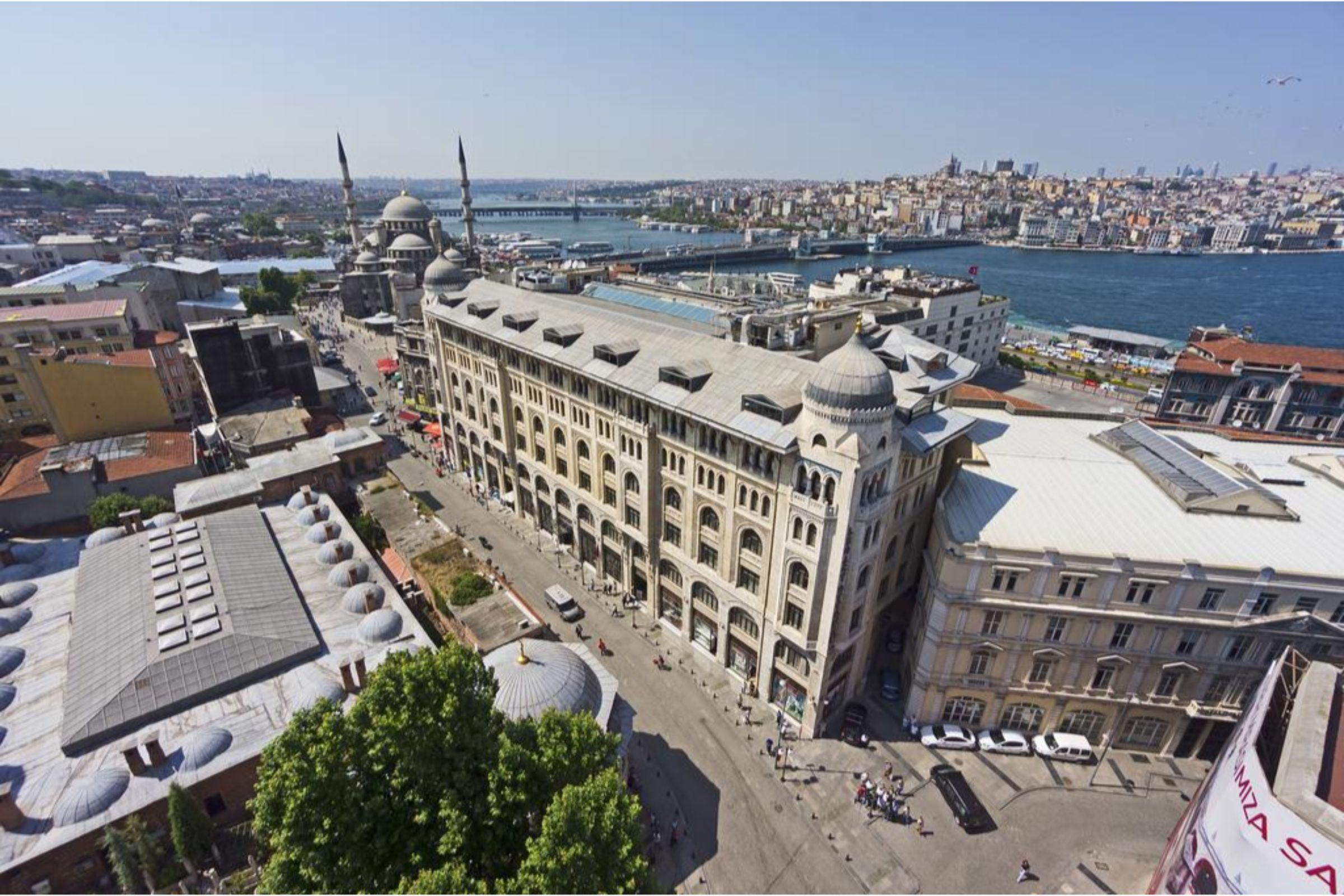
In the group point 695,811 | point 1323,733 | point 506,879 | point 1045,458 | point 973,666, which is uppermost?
point 1045,458

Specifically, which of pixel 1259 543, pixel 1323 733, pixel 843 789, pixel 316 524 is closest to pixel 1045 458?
pixel 1259 543

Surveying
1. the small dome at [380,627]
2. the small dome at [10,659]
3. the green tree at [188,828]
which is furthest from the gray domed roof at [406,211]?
the green tree at [188,828]

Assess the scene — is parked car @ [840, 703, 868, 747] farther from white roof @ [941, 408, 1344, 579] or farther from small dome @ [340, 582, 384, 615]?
small dome @ [340, 582, 384, 615]

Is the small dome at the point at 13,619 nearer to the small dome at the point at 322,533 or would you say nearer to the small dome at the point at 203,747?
the small dome at the point at 322,533

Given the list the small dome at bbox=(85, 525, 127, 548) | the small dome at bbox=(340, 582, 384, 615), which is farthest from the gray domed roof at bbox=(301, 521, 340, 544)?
the small dome at bbox=(85, 525, 127, 548)

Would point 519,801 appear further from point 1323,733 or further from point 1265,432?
point 1265,432

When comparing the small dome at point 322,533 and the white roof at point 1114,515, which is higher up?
the white roof at point 1114,515

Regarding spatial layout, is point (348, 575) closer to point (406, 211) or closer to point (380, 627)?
point (380, 627)
